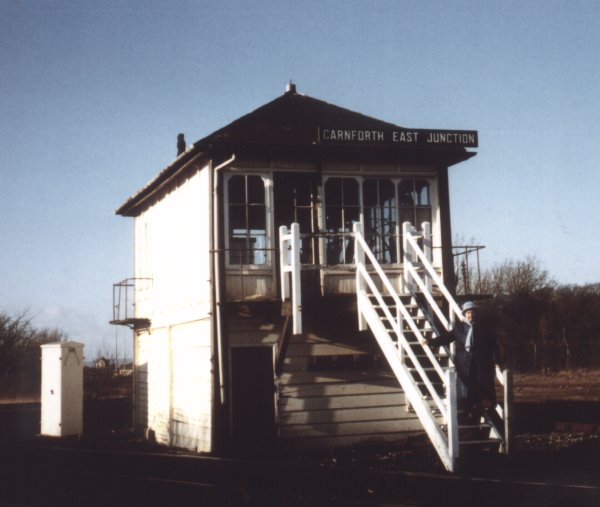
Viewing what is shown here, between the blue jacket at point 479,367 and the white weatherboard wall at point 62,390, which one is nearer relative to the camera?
the blue jacket at point 479,367

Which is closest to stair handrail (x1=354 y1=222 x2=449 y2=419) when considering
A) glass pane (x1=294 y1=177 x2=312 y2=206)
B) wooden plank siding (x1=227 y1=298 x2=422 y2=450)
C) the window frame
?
wooden plank siding (x1=227 y1=298 x2=422 y2=450)

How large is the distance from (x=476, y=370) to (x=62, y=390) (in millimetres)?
9748

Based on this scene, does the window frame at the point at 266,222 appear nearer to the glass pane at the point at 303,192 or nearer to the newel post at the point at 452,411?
the glass pane at the point at 303,192

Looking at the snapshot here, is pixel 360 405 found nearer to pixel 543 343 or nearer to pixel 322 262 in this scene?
pixel 322 262

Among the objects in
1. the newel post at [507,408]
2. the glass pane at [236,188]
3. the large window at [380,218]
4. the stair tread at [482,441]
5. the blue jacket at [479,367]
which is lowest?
the stair tread at [482,441]

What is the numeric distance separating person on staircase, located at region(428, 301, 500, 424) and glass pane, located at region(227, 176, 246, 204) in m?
5.95

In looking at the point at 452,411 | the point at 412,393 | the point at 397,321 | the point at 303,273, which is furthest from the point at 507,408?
the point at 303,273

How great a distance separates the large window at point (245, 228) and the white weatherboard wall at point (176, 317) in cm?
52

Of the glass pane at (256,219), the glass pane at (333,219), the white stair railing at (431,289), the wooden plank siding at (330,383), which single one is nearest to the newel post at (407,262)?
the white stair railing at (431,289)

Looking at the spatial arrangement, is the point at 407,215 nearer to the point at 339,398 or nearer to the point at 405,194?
the point at 405,194

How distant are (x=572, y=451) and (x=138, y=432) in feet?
38.3

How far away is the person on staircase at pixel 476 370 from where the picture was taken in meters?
10.0

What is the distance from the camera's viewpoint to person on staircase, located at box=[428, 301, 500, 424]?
1005 centimetres

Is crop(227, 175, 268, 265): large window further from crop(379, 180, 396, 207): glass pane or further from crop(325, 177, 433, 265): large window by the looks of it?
crop(379, 180, 396, 207): glass pane
